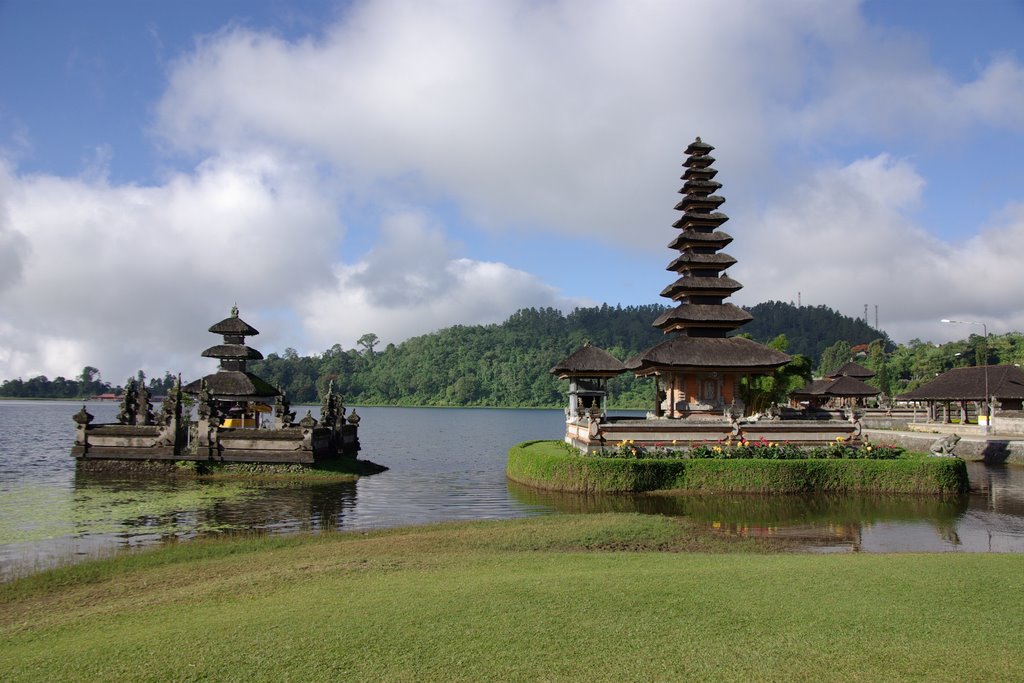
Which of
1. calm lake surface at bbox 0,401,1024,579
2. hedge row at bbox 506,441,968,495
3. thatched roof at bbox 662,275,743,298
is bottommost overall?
calm lake surface at bbox 0,401,1024,579

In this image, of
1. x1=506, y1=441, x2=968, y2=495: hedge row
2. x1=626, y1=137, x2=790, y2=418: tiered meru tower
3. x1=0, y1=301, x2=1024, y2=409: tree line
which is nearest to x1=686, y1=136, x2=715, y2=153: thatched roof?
x1=626, y1=137, x2=790, y2=418: tiered meru tower

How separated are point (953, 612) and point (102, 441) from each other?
37094mm

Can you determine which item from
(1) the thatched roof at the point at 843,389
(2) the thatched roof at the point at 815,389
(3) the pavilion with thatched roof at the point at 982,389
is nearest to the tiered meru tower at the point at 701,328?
(3) the pavilion with thatched roof at the point at 982,389

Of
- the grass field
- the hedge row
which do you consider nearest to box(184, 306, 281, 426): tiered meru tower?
the hedge row

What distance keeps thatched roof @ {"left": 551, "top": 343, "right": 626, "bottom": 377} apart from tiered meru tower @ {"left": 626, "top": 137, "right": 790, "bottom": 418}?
8.38 ft

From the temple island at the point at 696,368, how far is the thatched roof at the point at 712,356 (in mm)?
53

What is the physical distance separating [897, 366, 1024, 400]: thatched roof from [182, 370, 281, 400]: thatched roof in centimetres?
5007

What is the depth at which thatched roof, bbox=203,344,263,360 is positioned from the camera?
137 feet

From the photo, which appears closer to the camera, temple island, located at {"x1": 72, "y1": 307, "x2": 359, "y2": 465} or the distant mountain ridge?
temple island, located at {"x1": 72, "y1": 307, "x2": 359, "y2": 465}

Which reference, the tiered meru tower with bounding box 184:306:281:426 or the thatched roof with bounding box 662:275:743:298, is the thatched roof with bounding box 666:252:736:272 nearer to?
the thatched roof with bounding box 662:275:743:298

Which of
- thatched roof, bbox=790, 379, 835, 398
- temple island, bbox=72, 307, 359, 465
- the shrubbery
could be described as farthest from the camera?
thatched roof, bbox=790, 379, 835, 398

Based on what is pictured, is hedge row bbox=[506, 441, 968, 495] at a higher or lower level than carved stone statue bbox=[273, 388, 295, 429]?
lower

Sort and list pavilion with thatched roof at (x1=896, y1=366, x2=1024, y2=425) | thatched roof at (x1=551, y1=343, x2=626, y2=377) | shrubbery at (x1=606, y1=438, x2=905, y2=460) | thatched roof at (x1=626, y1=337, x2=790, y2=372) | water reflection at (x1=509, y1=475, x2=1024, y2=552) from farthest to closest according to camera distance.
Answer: pavilion with thatched roof at (x1=896, y1=366, x2=1024, y2=425) < thatched roof at (x1=626, y1=337, x2=790, y2=372) < thatched roof at (x1=551, y1=343, x2=626, y2=377) < shrubbery at (x1=606, y1=438, x2=905, y2=460) < water reflection at (x1=509, y1=475, x2=1024, y2=552)

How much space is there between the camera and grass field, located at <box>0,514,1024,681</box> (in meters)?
7.58
